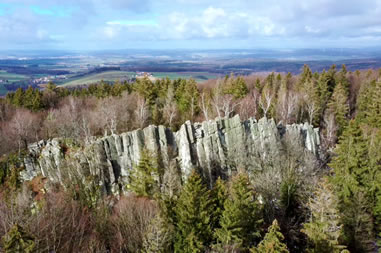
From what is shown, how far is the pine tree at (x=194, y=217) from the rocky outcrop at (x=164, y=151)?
1082 cm

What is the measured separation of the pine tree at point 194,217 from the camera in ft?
72.9

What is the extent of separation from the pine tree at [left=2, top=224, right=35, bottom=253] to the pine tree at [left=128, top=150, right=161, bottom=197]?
1630 centimetres

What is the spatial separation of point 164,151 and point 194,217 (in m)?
13.7

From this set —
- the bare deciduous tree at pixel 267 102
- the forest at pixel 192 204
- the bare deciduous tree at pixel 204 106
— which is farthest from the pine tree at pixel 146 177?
the bare deciduous tree at pixel 267 102

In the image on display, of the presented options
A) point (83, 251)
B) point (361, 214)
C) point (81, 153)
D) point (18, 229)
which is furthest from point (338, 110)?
point (18, 229)

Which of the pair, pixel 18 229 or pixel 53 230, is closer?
pixel 18 229

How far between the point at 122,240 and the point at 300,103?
4572 centimetres

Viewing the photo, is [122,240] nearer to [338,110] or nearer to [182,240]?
[182,240]

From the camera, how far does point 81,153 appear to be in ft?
113

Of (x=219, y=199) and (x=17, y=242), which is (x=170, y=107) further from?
(x=17, y=242)

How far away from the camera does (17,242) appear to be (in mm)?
15469

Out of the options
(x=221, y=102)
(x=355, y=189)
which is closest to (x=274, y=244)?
(x=355, y=189)

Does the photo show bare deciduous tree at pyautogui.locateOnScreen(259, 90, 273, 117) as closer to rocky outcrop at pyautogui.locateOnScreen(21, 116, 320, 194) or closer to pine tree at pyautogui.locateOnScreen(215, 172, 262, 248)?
rocky outcrop at pyautogui.locateOnScreen(21, 116, 320, 194)

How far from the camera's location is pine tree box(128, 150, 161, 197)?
31641 mm
